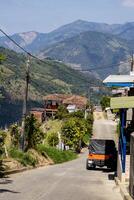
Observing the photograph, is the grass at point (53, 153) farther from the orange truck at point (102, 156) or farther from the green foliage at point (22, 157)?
the green foliage at point (22, 157)

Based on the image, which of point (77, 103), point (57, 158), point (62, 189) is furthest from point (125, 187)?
point (77, 103)

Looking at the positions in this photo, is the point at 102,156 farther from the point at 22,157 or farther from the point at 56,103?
the point at 56,103

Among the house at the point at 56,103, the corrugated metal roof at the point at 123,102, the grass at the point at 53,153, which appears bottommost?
the grass at the point at 53,153

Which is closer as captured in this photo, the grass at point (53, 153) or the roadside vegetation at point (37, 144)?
the roadside vegetation at point (37, 144)

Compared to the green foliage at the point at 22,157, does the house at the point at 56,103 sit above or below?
above

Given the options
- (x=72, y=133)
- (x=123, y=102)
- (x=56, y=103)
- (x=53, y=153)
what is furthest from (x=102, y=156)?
(x=56, y=103)

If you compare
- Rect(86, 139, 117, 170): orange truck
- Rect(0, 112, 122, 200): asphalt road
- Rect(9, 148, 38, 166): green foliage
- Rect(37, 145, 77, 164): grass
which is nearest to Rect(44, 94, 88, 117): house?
Rect(37, 145, 77, 164): grass

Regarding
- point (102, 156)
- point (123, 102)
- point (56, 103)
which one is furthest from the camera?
point (56, 103)

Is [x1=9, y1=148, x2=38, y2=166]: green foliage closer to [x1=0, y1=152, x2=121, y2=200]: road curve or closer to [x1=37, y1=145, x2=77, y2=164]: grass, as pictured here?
[x1=37, y1=145, x2=77, y2=164]: grass

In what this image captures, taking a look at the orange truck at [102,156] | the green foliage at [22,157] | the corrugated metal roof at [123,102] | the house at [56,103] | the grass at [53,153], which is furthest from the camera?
the house at [56,103]

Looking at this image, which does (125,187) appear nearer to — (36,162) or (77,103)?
(36,162)

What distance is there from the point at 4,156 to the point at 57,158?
17.9m

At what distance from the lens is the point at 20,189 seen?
20.2 metres

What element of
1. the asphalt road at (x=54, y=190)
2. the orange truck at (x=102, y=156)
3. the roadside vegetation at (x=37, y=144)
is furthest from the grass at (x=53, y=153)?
the asphalt road at (x=54, y=190)
